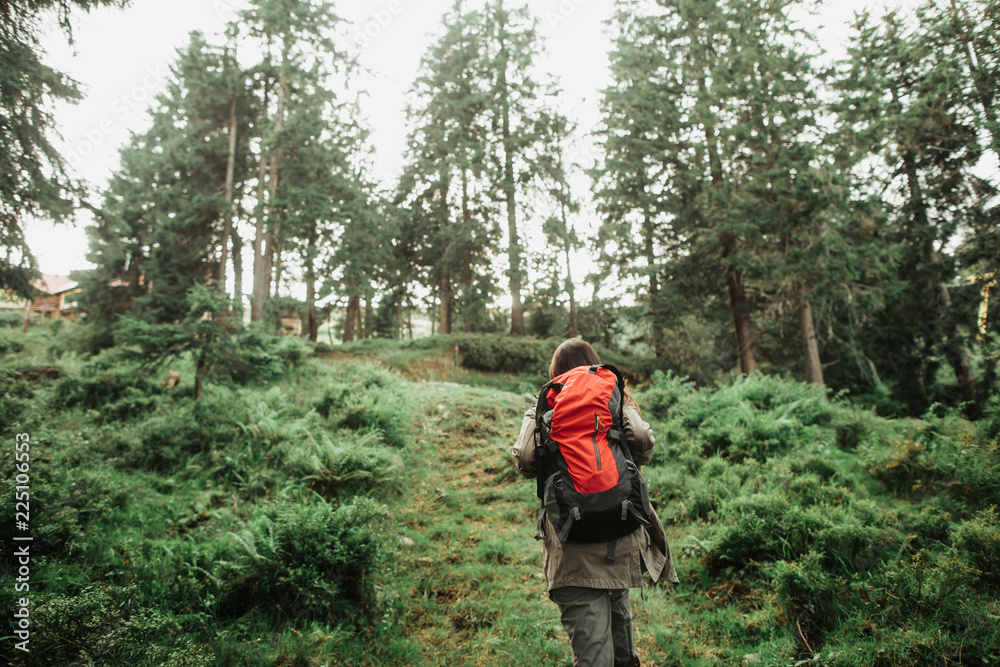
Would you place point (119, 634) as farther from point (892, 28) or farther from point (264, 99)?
point (264, 99)

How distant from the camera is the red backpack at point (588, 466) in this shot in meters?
2.47

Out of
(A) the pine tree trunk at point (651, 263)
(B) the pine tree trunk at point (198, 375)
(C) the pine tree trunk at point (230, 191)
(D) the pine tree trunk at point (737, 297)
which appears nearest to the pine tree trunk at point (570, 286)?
(A) the pine tree trunk at point (651, 263)

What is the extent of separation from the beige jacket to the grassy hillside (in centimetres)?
147

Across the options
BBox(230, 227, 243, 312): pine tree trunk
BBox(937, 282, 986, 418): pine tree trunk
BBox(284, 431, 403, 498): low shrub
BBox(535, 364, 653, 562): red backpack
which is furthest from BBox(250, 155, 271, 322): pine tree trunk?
BBox(937, 282, 986, 418): pine tree trunk

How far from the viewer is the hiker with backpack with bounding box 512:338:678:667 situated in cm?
248

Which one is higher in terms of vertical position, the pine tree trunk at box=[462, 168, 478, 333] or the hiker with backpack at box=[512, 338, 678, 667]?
the pine tree trunk at box=[462, 168, 478, 333]

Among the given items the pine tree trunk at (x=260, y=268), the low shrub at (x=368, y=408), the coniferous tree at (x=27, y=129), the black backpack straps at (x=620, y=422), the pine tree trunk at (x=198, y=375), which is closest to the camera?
the black backpack straps at (x=620, y=422)

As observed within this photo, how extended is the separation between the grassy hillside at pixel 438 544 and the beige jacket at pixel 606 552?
4.83 feet

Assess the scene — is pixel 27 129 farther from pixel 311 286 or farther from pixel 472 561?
pixel 311 286

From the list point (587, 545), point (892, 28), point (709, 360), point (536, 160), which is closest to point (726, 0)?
point (892, 28)

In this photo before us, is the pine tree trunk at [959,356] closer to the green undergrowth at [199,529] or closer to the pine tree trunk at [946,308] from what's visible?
the pine tree trunk at [946,308]

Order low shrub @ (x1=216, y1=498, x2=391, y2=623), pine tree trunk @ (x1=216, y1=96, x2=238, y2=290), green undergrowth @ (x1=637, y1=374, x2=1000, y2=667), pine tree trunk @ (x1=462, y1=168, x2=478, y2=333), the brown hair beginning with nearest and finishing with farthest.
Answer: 1. the brown hair
2. green undergrowth @ (x1=637, y1=374, x2=1000, y2=667)
3. low shrub @ (x1=216, y1=498, x2=391, y2=623)
4. pine tree trunk @ (x1=216, y1=96, x2=238, y2=290)
5. pine tree trunk @ (x1=462, y1=168, x2=478, y2=333)

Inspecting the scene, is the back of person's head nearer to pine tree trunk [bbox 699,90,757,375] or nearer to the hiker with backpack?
the hiker with backpack
